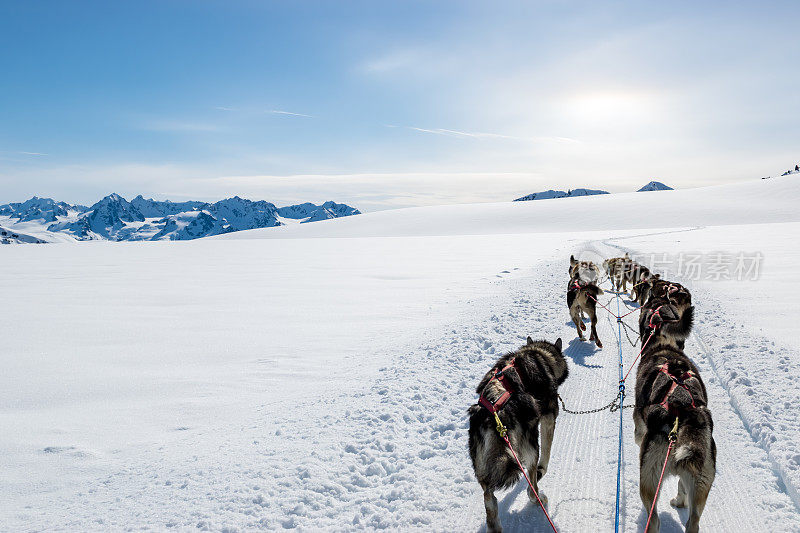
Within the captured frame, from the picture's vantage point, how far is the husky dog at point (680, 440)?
113 inches

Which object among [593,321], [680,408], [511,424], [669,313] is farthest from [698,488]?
[593,321]

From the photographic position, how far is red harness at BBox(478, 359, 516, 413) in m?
3.38

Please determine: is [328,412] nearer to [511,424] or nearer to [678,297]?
[511,424]

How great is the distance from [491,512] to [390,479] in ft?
4.10

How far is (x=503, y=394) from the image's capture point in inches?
139

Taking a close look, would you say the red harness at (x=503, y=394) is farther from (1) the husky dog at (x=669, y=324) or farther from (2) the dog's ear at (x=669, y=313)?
(2) the dog's ear at (x=669, y=313)

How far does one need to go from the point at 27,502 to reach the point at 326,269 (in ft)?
64.8

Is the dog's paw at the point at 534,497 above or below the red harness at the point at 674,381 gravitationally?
below

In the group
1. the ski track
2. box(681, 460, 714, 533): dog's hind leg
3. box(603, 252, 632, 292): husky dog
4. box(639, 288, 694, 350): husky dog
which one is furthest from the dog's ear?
box(603, 252, 632, 292): husky dog

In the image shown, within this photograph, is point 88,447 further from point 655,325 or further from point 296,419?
point 655,325

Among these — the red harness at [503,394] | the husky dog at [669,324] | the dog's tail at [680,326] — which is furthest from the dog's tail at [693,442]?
the dog's tail at [680,326]

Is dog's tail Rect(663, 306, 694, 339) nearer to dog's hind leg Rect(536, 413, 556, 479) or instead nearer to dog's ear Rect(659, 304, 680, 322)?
dog's ear Rect(659, 304, 680, 322)

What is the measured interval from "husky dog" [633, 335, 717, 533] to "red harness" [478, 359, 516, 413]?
1.05 metres

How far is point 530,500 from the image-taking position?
157 inches
